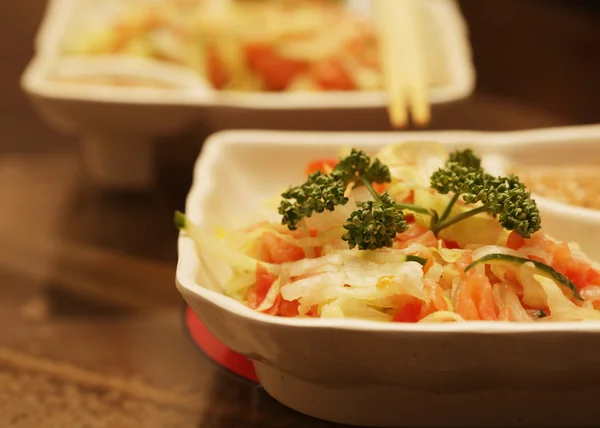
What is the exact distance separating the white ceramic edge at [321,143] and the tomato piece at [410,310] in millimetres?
107

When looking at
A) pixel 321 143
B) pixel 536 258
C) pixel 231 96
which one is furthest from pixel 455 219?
pixel 231 96

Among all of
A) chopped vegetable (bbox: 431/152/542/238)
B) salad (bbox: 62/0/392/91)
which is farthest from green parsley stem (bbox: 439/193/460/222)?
salad (bbox: 62/0/392/91)

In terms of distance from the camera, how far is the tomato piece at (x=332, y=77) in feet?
8.75

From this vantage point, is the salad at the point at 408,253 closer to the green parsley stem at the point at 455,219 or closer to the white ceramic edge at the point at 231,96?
the green parsley stem at the point at 455,219

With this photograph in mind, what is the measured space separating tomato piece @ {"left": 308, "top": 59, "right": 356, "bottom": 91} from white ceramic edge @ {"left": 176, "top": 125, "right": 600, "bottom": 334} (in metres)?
0.67

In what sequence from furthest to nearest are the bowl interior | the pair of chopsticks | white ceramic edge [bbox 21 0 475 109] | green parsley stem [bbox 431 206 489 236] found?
the pair of chopsticks → white ceramic edge [bbox 21 0 475 109] → the bowl interior → green parsley stem [bbox 431 206 489 236]

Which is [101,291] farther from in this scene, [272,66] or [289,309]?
[272,66]

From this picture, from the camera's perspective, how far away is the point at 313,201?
4.79 ft

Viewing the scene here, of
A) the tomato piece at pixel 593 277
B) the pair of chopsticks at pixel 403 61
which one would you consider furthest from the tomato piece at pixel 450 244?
the pair of chopsticks at pixel 403 61

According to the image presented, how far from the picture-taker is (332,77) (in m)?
2.66

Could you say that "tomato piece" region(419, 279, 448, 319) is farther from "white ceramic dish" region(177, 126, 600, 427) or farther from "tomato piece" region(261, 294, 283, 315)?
"tomato piece" region(261, 294, 283, 315)

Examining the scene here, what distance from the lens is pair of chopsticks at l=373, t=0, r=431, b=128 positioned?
92.7 inches

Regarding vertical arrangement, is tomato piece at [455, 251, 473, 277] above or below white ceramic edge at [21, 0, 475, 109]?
above

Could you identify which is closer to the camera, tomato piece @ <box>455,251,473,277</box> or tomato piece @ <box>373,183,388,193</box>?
tomato piece @ <box>455,251,473,277</box>
